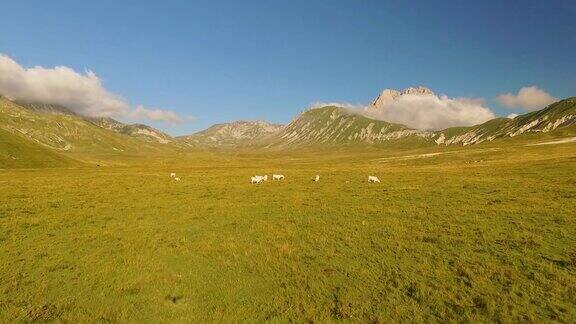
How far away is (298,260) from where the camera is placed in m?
22.3

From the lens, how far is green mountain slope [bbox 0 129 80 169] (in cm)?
12722

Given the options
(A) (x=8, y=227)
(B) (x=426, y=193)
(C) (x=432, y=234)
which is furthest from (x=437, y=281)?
(A) (x=8, y=227)

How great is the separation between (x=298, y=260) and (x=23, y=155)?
149309 millimetres

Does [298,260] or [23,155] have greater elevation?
[23,155]

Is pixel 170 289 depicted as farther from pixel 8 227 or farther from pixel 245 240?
pixel 8 227

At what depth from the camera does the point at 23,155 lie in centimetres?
13750

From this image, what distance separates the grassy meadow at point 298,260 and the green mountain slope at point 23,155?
10742 cm

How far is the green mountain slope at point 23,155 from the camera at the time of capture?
127225 mm

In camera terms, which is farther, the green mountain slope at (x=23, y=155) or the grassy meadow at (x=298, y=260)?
the green mountain slope at (x=23, y=155)

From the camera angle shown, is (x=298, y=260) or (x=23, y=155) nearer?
(x=298, y=260)

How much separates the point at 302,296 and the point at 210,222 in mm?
15675

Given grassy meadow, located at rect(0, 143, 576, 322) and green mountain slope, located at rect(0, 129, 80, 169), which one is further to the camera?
green mountain slope, located at rect(0, 129, 80, 169)

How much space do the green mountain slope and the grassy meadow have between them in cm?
10742

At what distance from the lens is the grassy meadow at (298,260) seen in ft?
54.3
